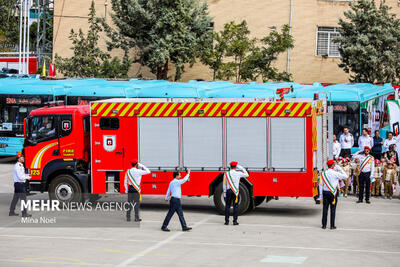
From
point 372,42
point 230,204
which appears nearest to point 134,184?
point 230,204

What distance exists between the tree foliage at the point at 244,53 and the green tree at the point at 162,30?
4.08 ft

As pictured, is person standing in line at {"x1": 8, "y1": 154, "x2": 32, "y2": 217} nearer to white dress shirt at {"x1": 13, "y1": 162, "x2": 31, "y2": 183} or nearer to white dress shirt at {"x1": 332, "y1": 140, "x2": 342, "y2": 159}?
white dress shirt at {"x1": 13, "y1": 162, "x2": 31, "y2": 183}

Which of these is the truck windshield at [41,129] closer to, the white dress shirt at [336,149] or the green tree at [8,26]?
the white dress shirt at [336,149]

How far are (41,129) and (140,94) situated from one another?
12630mm

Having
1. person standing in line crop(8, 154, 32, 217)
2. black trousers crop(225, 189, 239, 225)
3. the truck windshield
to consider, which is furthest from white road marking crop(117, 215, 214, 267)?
the truck windshield

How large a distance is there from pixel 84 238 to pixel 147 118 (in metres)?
4.44

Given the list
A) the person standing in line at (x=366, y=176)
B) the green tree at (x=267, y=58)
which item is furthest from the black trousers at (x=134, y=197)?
the green tree at (x=267, y=58)

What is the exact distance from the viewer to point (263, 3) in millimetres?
47594

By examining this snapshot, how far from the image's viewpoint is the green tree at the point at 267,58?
43219 mm

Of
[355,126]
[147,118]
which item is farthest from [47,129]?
[355,126]

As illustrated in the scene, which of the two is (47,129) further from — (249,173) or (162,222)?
(249,173)

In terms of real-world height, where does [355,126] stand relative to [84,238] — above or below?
above

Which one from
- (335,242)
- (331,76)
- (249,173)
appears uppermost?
(331,76)

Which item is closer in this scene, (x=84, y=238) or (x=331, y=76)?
(x=84, y=238)
